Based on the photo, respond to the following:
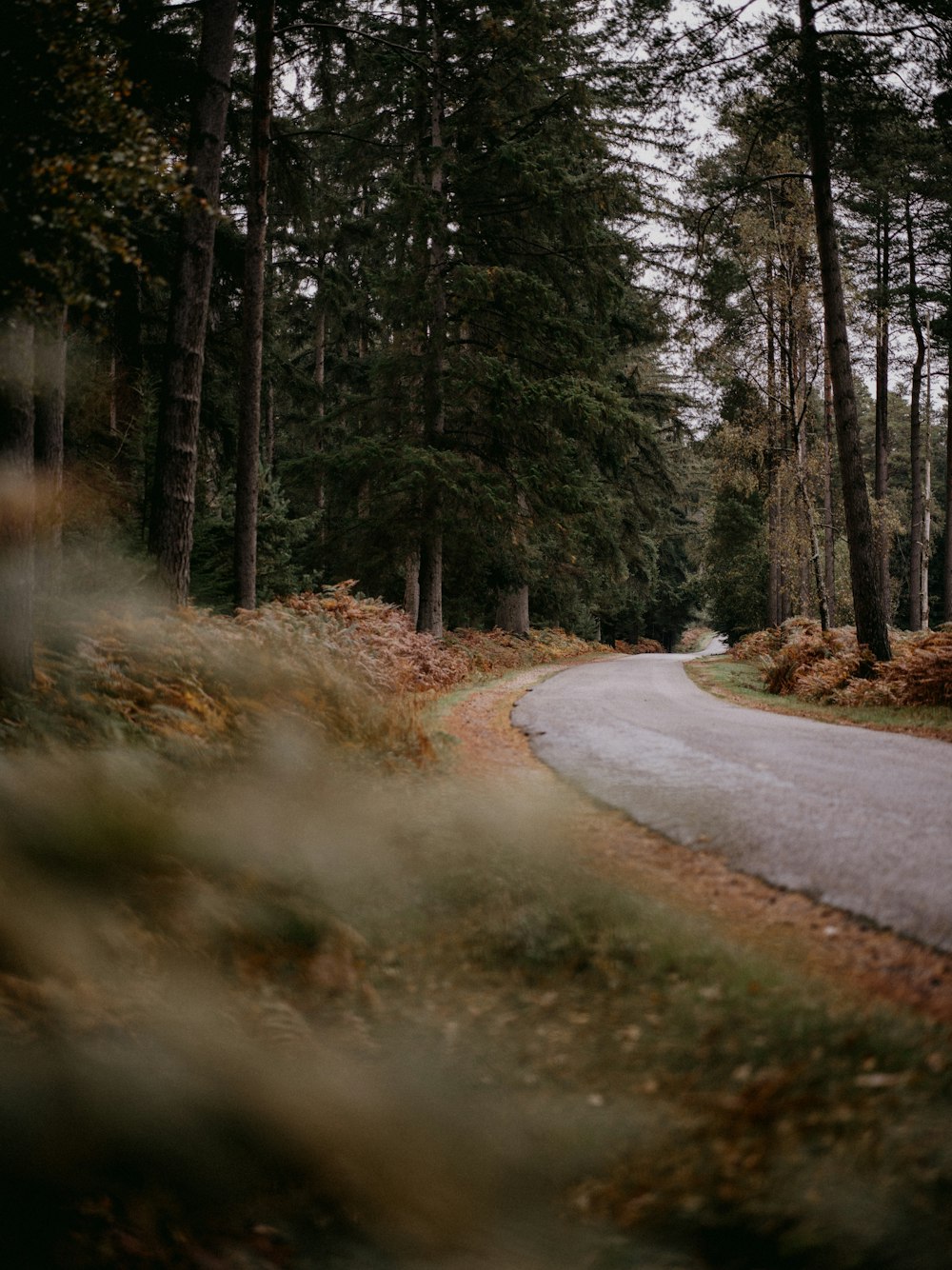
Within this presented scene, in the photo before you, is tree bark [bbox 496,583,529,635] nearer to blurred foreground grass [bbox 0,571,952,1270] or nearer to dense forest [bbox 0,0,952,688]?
dense forest [bbox 0,0,952,688]

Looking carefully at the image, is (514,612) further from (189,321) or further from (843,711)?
(189,321)

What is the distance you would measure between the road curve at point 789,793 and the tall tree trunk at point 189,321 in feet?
16.4

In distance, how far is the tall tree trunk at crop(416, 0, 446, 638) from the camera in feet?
53.6

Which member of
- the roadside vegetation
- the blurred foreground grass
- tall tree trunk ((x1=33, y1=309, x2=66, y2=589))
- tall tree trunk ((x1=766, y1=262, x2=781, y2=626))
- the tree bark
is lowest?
the blurred foreground grass

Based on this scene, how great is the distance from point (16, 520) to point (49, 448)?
4.72 metres

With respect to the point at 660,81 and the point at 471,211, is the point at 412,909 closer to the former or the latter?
the point at 660,81

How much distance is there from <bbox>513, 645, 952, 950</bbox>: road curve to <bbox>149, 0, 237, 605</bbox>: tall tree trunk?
4999 millimetres

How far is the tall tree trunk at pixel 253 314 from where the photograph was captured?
37.1 ft

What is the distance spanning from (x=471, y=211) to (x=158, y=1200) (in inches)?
736

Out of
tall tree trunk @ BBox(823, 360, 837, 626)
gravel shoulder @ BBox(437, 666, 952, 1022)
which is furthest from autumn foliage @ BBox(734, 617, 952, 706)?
gravel shoulder @ BBox(437, 666, 952, 1022)

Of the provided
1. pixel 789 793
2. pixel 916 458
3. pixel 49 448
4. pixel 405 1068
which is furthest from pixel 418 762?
pixel 916 458


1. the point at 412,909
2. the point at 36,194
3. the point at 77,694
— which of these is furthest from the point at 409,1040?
the point at 36,194

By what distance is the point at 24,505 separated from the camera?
5.73 meters

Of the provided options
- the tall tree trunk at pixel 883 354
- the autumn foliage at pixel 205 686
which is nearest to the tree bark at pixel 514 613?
the tall tree trunk at pixel 883 354
